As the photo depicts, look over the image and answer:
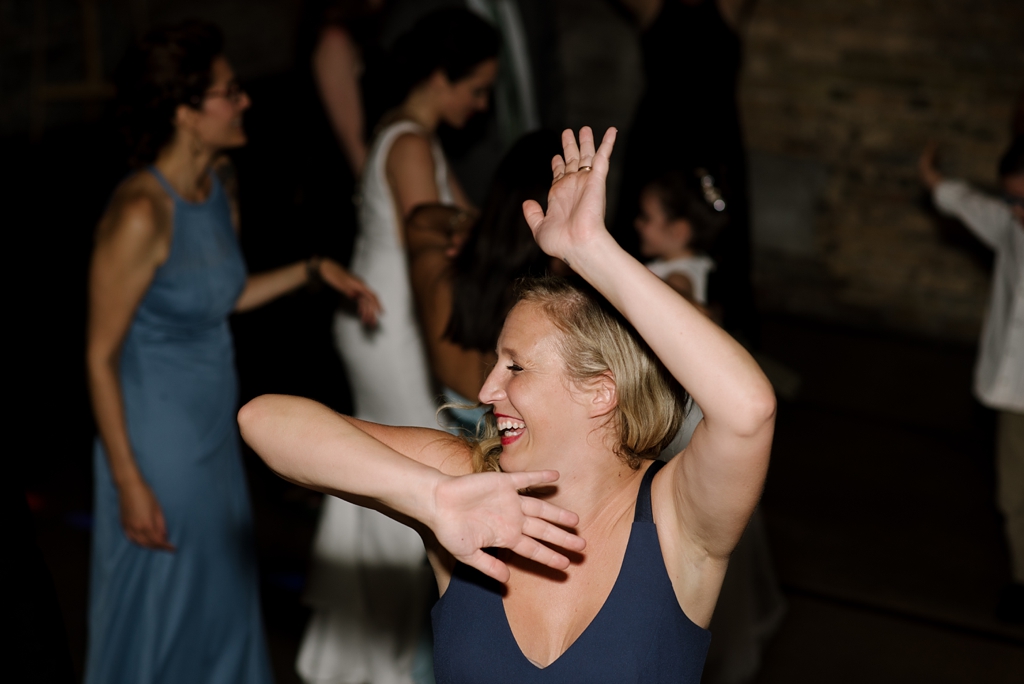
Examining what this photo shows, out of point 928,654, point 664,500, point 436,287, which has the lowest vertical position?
point 928,654

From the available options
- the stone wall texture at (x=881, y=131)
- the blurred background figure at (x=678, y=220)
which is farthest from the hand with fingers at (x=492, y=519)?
the stone wall texture at (x=881, y=131)

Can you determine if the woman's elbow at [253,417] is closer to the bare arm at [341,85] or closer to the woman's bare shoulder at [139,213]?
the woman's bare shoulder at [139,213]

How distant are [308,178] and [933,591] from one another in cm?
319

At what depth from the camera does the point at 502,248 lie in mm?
2373

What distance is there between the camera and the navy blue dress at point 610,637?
146cm

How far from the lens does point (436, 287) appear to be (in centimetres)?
255

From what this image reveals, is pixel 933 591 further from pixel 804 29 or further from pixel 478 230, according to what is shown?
pixel 804 29

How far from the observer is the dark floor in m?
3.32

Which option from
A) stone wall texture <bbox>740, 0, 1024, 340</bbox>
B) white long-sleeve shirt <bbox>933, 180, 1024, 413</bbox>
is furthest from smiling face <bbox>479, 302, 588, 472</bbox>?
stone wall texture <bbox>740, 0, 1024, 340</bbox>

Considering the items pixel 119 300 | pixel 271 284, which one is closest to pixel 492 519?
pixel 119 300

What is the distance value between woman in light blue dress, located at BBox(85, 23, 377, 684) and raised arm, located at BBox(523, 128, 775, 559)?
1346 millimetres

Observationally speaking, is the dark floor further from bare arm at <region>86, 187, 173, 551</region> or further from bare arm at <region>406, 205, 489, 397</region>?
bare arm at <region>406, 205, 489, 397</region>

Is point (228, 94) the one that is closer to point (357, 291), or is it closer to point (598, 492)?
point (357, 291)

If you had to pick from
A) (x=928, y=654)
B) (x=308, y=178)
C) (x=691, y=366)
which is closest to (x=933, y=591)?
(x=928, y=654)
